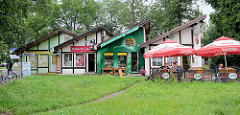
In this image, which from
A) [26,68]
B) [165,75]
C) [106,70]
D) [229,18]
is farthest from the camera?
[106,70]

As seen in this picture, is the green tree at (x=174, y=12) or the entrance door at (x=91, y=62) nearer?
the entrance door at (x=91, y=62)

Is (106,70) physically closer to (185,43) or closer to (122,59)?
(122,59)

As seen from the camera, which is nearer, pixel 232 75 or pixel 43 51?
pixel 232 75

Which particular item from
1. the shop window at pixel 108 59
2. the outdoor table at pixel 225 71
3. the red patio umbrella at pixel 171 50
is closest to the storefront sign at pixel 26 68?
the shop window at pixel 108 59

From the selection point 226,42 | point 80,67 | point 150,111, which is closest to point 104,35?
point 80,67

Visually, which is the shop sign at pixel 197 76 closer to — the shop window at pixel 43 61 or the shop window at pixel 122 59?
the shop window at pixel 122 59

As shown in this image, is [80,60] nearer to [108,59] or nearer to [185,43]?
[108,59]

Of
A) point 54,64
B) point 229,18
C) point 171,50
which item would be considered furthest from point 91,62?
point 229,18

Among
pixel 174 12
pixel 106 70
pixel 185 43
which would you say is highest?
pixel 174 12

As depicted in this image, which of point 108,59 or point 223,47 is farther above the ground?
point 223,47

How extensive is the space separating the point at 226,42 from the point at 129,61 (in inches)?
338

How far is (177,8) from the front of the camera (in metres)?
22.8

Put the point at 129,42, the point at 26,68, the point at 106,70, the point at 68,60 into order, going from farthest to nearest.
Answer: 1. the point at 68,60
2. the point at 129,42
3. the point at 106,70
4. the point at 26,68

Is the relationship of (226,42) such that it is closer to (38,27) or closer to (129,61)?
(129,61)
